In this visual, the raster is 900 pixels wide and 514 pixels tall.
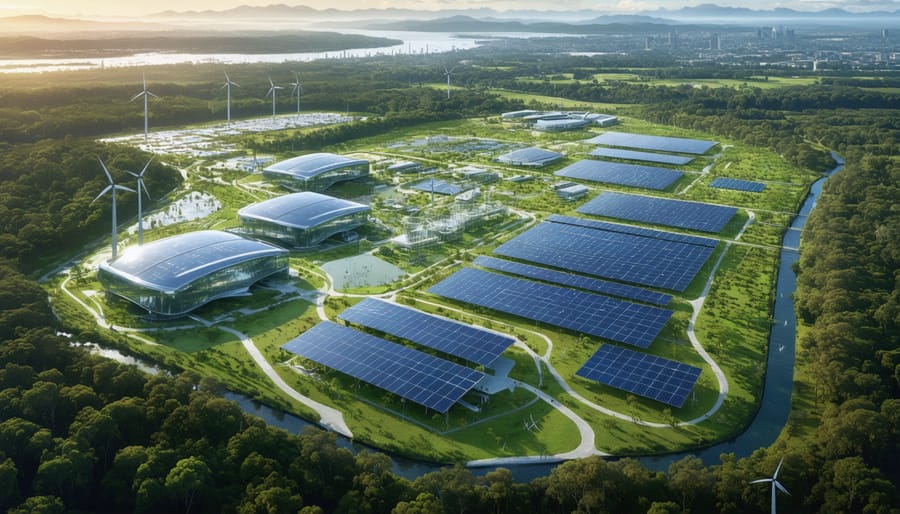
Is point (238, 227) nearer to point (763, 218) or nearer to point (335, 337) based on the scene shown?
point (335, 337)

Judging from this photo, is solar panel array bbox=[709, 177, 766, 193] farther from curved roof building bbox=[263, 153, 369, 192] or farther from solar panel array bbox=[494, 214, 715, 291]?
curved roof building bbox=[263, 153, 369, 192]

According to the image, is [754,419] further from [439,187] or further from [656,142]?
[656,142]

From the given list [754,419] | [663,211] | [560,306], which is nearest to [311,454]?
[560,306]

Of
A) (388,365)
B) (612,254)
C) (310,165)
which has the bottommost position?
(388,365)

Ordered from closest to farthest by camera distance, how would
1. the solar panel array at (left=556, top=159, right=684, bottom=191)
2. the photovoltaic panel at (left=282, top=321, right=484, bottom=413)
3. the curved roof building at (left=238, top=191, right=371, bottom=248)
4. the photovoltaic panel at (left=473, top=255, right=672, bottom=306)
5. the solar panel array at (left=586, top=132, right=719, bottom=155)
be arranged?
the photovoltaic panel at (left=282, top=321, right=484, bottom=413)
the photovoltaic panel at (left=473, top=255, right=672, bottom=306)
the curved roof building at (left=238, top=191, right=371, bottom=248)
the solar panel array at (left=556, top=159, right=684, bottom=191)
the solar panel array at (left=586, top=132, right=719, bottom=155)

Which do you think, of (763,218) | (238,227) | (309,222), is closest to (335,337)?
(309,222)

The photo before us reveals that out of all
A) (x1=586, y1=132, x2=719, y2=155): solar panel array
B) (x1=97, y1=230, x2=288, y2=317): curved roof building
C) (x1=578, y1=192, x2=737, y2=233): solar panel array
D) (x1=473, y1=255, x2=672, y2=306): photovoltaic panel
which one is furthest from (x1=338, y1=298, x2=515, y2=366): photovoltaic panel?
(x1=586, y1=132, x2=719, y2=155): solar panel array
